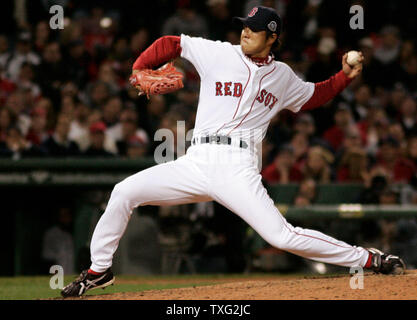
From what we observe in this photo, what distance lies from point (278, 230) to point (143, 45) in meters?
6.21

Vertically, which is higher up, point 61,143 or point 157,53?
point 157,53

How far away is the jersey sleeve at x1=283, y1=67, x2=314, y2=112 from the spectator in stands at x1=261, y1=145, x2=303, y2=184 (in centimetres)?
312

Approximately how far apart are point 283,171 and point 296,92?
327 centimetres

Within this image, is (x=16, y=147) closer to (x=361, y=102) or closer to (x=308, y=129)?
(x=308, y=129)

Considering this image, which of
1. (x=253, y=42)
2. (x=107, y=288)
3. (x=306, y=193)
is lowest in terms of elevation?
(x=107, y=288)

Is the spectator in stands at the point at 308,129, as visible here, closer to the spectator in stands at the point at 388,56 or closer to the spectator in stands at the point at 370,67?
the spectator in stands at the point at 370,67

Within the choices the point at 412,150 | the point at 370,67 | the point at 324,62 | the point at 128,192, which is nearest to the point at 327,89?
the point at 128,192

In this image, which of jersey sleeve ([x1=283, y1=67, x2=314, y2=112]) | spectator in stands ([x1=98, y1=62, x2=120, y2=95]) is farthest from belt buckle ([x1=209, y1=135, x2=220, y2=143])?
spectator in stands ([x1=98, y1=62, x2=120, y2=95])

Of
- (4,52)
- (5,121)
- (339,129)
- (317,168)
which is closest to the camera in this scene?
(317,168)

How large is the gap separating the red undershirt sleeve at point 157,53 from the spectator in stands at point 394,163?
4.57 meters

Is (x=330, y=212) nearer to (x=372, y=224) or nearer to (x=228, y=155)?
(x=372, y=224)

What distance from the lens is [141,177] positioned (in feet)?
14.8

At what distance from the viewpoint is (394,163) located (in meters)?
8.61

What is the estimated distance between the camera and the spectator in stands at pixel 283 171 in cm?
807
